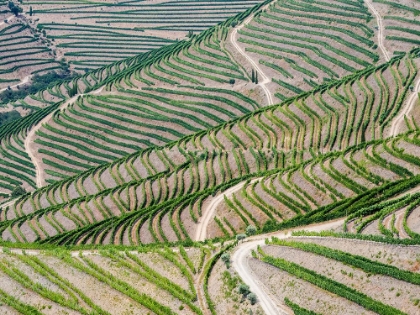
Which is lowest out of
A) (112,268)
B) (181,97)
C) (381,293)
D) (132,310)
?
(381,293)

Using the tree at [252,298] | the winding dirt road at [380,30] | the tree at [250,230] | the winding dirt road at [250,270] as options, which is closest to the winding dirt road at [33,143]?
the tree at [250,230]

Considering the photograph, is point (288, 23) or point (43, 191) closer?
point (43, 191)

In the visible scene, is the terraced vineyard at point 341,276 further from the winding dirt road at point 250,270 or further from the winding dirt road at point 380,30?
the winding dirt road at point 380,30

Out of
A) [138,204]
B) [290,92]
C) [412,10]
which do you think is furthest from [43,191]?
[412,10]

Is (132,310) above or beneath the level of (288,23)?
beneath

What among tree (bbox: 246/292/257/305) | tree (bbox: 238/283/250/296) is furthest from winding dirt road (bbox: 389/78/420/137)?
tree (bbox: 246/292/257/305)

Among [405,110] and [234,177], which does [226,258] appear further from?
[405,110]

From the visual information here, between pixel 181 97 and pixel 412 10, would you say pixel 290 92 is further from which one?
pixel 412 10

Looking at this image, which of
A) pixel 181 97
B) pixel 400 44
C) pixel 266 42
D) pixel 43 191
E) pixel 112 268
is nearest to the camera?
pixel 112 268
